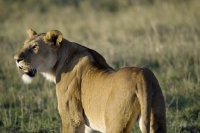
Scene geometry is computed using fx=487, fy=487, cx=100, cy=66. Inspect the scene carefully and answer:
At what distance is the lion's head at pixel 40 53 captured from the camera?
4739 mm

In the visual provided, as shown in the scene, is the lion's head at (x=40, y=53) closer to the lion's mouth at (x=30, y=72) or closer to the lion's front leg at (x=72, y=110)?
the lion's mouth at (x=30, y=72)

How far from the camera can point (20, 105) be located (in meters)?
A: 6.74

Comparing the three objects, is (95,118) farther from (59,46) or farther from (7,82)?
(7,82)

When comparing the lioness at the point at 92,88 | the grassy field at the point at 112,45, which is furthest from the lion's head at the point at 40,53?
the grassy field at the point at 112,45

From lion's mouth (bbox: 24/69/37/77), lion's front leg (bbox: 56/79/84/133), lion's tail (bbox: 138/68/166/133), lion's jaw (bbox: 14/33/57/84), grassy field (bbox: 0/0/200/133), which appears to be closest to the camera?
lion's tail (bbox: 138/68/166/133)

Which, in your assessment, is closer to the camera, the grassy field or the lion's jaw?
the lion's jaw

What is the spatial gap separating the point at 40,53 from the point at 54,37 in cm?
22

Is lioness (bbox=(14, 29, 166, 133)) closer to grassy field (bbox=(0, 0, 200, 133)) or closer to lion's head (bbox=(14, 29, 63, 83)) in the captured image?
lion's head (bbox=(14, 29, 63, 83))

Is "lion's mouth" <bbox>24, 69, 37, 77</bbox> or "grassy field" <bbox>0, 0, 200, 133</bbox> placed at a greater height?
"lion's mouth" <bbox>24, 69, 37, 77</bbox>

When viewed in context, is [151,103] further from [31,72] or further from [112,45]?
[112,45]

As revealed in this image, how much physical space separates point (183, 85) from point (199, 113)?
1026mm

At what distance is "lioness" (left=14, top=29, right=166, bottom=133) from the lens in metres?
3.80

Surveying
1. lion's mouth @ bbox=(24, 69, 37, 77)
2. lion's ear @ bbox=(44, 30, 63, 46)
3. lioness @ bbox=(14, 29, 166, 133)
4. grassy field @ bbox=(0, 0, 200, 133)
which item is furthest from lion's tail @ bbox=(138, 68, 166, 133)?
grassy field @ bbox=(0, 0, 200, 133)

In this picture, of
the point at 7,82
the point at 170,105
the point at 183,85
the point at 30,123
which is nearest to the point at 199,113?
the point at 170,105
